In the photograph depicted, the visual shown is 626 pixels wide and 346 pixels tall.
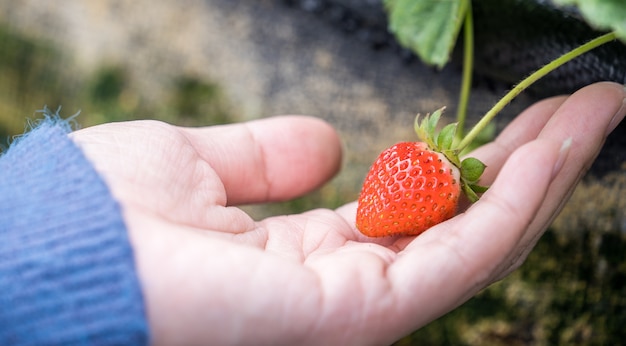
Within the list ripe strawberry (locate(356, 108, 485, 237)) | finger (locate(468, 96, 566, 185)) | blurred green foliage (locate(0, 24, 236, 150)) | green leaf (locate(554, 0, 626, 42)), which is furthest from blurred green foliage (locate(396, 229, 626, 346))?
blurred green foliage (locate(0, 24, 236, 150))

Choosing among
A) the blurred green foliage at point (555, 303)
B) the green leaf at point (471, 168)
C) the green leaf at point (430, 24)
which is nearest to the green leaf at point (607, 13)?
the green leaf at point (471, 168)

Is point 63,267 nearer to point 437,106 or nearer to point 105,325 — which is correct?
point 105,325

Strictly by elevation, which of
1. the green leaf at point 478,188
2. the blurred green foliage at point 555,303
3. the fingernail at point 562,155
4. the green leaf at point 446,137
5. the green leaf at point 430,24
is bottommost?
the blurred green foliage at point 555,303

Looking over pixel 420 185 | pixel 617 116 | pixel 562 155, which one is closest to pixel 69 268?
pixel 420 185

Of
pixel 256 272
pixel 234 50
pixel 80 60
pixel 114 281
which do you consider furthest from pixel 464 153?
pixel 80 60

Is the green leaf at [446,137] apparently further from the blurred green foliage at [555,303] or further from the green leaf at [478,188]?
the blurred green foliage at [555,303]

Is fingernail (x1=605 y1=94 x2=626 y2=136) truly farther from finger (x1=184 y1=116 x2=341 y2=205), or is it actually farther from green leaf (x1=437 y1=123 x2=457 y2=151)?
finger (x1=184 y1=116 x2=341 y2=205)
